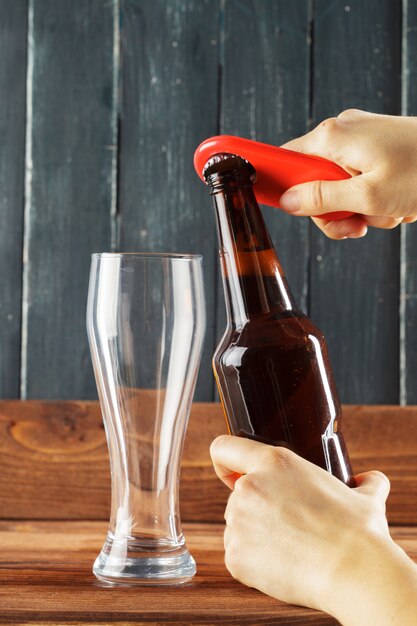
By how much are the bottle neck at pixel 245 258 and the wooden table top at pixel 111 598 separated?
16cm

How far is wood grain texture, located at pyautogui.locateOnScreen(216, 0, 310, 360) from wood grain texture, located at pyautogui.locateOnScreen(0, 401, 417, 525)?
249 mm

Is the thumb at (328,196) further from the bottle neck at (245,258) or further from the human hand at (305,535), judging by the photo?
the human hand at (305,535)

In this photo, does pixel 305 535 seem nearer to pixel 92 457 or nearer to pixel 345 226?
pixel 345 226

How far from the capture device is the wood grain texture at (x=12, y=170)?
0.99m

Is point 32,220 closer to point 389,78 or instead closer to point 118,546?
point 389,78

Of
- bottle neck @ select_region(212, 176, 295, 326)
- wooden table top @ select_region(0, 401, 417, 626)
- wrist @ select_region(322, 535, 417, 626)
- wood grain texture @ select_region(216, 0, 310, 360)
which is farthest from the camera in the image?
wood grain texture @ select_region(216, 0, 310, 360)

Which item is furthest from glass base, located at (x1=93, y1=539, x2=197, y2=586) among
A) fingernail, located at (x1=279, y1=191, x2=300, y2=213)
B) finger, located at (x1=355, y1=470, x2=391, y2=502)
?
fingernail, located at (x1=279, y1=191, x2=300, y2=213)

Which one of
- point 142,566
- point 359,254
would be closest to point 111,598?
point 142,566

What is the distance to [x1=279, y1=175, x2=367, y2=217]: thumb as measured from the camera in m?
0.49

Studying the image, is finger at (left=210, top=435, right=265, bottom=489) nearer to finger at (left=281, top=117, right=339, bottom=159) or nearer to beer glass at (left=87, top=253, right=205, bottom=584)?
beer glass at (left=87, top=253, right=205, bottom=584)

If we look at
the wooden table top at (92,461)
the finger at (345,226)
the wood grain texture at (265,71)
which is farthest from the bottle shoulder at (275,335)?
the wood grain texture at (265,71)

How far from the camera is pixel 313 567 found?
412 millimetres

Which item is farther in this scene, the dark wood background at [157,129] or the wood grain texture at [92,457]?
the dark wood background at [157,129]

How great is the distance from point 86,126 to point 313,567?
2.37ft
